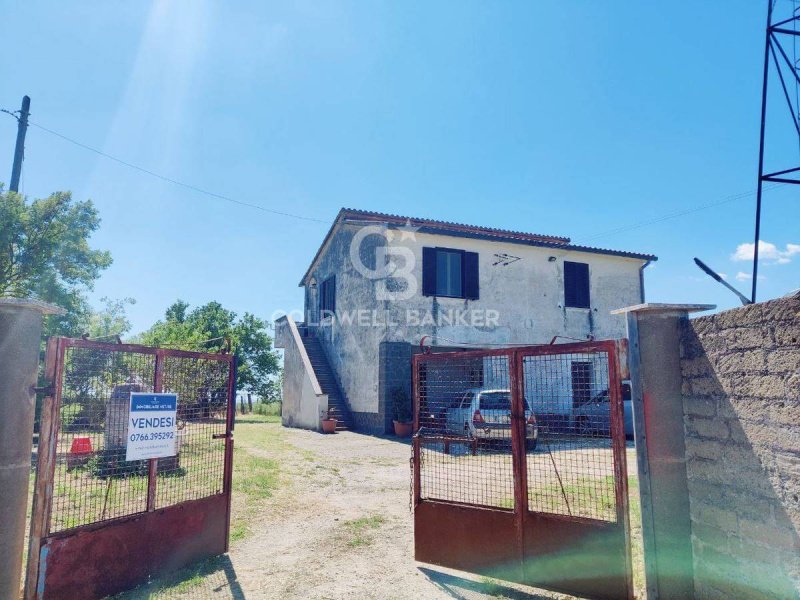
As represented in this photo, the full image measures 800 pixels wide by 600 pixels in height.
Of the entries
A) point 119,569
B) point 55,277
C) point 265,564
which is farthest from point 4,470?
point 55,277

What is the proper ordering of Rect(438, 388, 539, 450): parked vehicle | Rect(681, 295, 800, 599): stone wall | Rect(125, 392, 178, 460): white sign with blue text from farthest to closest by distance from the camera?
1. Rect(438, 388, 539, 450): parked vehicle
2. Rect(125, 392, 178, 460): white sign with blue text
3. Rect(681, 295, 800, 599): stone wall

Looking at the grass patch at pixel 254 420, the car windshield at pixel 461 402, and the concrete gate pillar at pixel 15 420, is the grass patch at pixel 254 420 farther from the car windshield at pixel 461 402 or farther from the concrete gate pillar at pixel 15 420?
the concrete gate pillar at pixel 15 420

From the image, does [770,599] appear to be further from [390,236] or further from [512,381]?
[390,236]

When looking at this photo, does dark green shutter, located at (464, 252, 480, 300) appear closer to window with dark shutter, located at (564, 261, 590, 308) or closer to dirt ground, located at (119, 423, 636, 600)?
window with dark shutter, located at (564, 261, 590, 308)

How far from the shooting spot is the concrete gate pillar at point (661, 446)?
3.38m

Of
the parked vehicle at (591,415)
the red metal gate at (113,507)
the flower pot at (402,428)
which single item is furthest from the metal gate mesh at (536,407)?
→ the flower pot at (402,428)

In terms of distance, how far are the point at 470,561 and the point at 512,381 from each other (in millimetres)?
1609

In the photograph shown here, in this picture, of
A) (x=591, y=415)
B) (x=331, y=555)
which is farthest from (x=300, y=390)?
(x=591, y=415)

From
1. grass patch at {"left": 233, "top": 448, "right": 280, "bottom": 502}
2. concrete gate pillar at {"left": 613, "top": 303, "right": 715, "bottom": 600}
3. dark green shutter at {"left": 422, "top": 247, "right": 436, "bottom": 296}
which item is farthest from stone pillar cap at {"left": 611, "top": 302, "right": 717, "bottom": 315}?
dark green shutter at {"left": 422, "top": 247, "right": 436, "bottom": 296}

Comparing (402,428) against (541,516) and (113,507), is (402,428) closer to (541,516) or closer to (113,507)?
(113,507)

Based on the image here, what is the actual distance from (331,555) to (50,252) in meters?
14.8

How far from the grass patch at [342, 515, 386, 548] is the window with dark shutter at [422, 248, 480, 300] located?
A: 9961mm

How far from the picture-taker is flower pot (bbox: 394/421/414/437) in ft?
45.9

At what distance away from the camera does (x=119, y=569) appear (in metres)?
3.95
